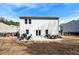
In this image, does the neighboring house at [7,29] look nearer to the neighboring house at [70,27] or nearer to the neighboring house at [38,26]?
the neighboring house at [38,26]

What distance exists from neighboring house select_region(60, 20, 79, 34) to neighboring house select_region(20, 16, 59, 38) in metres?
0.19

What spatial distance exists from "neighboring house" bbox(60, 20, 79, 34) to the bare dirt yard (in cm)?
19

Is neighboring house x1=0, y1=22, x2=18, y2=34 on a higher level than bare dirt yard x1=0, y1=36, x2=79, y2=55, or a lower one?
higher

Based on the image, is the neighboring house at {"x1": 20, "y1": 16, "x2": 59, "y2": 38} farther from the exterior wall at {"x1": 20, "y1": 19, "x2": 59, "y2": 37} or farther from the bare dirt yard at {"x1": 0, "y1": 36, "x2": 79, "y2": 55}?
the bare dirt yard at {"x1": 0, "y1": 36, "x2": 79, "y2": 55}

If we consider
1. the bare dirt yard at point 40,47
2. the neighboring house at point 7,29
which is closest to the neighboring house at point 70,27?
the bare dirt yard at point 40,47

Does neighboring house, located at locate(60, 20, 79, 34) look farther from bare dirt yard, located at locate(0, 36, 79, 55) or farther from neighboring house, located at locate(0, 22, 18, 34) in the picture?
neighboring house, located at locate(0, 22, 18, 34)

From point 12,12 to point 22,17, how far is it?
11.8 inches

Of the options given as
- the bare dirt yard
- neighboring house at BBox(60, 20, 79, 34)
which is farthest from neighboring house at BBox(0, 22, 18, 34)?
neighboring house at BBox(60, 20, 79, 34)

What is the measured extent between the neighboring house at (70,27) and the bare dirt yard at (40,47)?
19 centimetres

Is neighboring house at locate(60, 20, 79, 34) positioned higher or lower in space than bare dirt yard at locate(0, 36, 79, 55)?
higher

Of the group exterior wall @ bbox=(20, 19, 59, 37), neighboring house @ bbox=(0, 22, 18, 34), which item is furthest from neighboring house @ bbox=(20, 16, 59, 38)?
neighboring house @ bbox=(0, 22, 18, 34)

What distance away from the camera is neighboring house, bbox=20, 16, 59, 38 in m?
13.8
